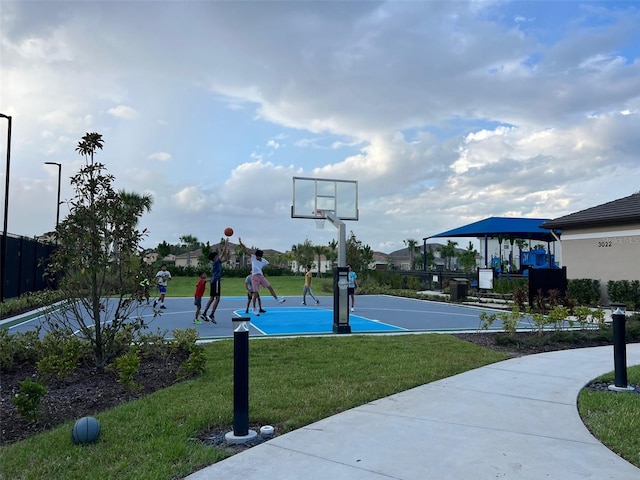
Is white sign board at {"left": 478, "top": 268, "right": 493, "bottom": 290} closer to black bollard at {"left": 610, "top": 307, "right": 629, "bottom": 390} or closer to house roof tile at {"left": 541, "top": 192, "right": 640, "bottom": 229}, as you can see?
house roof tile at {"left": 541, "top": 192, "right": 640, "bottom": 229}

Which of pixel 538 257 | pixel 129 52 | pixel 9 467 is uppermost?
pixel 129 52

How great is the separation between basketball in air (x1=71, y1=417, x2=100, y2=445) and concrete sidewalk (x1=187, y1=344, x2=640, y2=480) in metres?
1.19

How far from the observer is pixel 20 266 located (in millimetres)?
20859

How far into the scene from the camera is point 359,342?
10.3 metres

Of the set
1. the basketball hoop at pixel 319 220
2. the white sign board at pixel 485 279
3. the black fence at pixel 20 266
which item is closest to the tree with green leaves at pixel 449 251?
the white sign board at pixel 485 279

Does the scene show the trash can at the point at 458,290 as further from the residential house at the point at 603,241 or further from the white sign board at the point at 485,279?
the residential house at the point at 603,241

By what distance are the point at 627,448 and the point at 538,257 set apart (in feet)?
109

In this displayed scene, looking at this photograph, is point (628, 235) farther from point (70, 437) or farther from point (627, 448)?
point (70, 437)

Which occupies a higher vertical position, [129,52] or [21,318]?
[129,52]

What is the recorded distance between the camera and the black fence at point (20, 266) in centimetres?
1944

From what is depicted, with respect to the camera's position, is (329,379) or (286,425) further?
(329,379)

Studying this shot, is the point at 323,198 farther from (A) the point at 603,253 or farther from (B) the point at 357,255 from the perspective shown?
(B) the point at 357,255

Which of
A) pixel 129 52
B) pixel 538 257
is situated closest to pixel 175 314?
pixel 129 52

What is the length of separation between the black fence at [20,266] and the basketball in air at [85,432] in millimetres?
15452
